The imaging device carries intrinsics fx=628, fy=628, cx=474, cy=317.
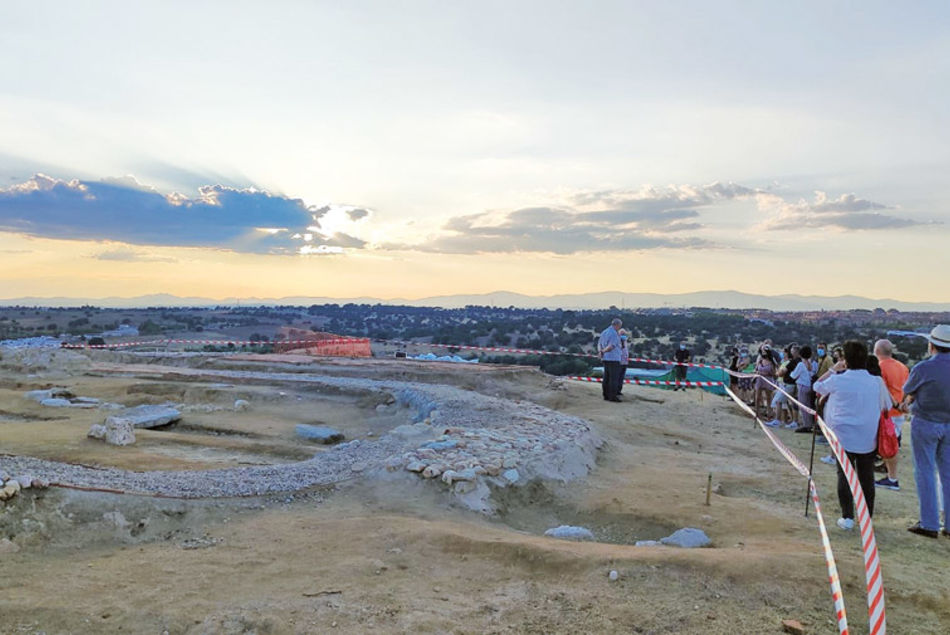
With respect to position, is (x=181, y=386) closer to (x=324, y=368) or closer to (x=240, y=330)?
(x=324, y=368)

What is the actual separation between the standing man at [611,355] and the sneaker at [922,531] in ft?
28.2

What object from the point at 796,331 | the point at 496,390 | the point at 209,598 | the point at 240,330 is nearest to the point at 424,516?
the point at 209,598

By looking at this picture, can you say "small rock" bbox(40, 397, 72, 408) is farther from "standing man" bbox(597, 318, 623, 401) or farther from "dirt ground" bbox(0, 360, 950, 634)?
"standing man" bbox(597, 318, 623, 401)

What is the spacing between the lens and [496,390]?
59.3ft

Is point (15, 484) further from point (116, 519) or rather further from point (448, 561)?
point (448, 561)

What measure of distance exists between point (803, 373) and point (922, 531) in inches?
286

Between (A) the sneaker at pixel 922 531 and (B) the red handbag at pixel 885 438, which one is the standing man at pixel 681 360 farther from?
(A) the sneaker at pixel 922 531

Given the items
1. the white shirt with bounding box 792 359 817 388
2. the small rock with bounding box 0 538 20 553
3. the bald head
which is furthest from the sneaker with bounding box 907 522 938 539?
the small rock with bounding box 0 538 20 553

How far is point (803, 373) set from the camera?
13.0m

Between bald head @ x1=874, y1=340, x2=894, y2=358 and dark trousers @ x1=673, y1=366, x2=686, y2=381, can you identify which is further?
dark trousers @ x1=673, y1=366, x2=686, y2=381

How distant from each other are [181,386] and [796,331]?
138 feet

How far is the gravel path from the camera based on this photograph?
7.23 m

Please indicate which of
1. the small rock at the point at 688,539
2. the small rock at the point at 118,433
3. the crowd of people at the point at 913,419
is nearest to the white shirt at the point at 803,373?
the crowd of people at the point at 913,419

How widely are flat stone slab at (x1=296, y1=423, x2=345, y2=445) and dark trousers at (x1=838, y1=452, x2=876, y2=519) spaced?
28.4 feet
